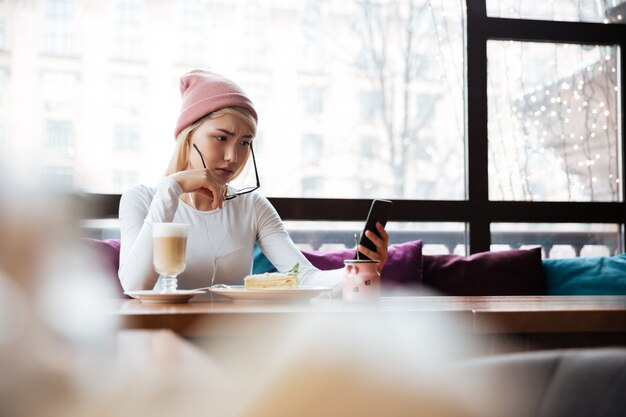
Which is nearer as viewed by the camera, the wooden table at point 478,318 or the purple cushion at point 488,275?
the wooden table at point 478,318

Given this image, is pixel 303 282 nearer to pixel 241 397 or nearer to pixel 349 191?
pixel 349 191

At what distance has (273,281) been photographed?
→ 1608mm

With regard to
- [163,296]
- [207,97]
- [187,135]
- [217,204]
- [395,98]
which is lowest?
[163,296]

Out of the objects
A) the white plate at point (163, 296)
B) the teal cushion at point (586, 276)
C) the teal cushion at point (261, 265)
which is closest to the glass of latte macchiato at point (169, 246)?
the white plate at point (163, 296)

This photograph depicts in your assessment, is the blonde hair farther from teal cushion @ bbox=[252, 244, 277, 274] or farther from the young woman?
teal cushion @ bbox=[252, 244, 277, 274]

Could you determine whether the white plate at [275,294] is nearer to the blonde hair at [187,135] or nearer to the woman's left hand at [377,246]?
the woman's left hand at [377,246]

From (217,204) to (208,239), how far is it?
25cm

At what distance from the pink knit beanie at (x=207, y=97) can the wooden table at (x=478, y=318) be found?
88 cm

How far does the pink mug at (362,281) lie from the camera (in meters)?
1.54

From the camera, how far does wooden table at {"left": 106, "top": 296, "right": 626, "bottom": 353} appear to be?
1.23 meters

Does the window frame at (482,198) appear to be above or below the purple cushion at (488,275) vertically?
above

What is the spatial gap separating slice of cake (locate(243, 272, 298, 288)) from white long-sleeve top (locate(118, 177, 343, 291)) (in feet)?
0.91

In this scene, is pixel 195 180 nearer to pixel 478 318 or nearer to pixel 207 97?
pixel 207 97

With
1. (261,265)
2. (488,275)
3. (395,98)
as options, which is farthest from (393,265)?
(395,98)
